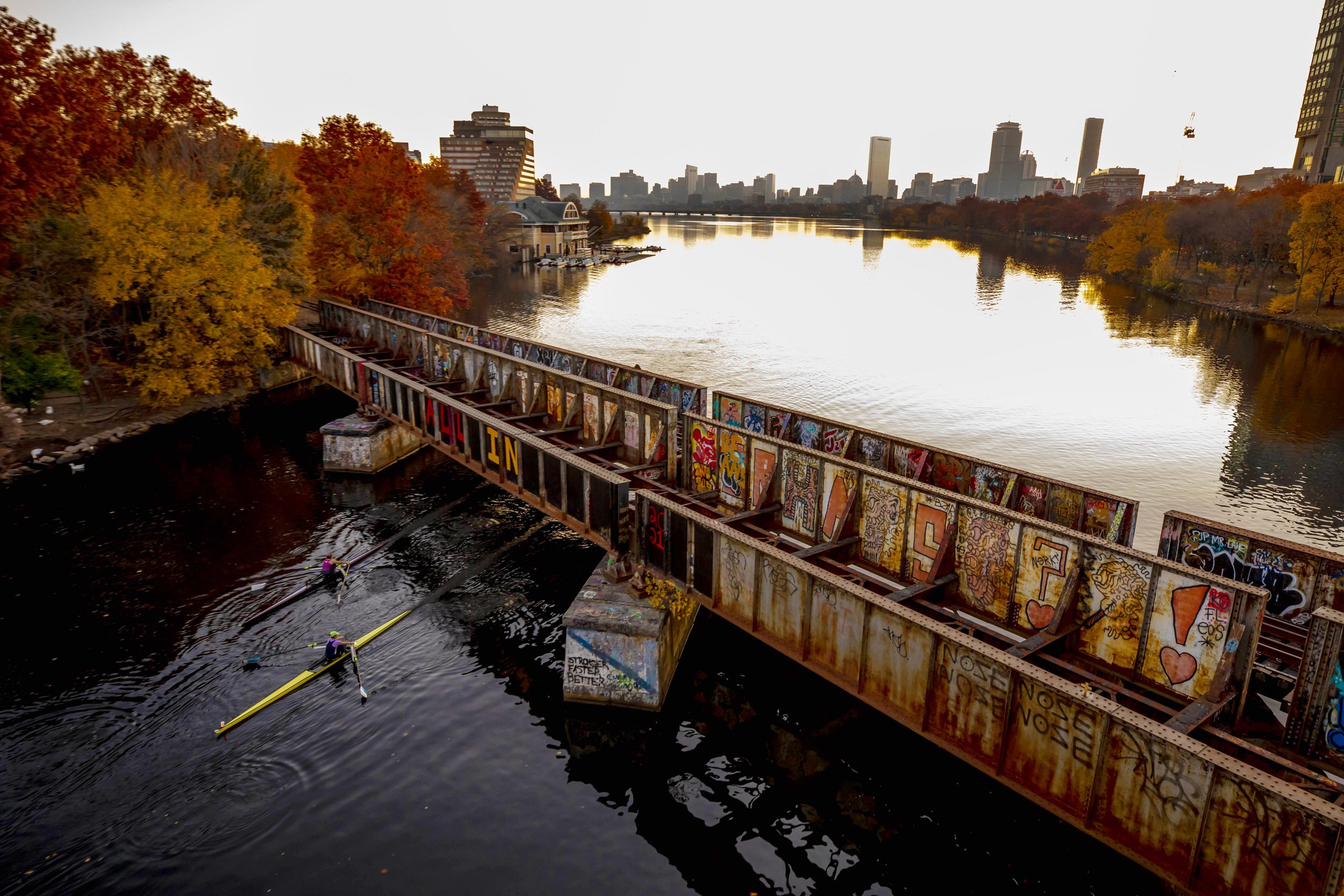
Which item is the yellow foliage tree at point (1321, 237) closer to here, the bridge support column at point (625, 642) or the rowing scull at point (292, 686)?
the bridge support column at point (625, 642)

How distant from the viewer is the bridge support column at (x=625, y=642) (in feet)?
53.1

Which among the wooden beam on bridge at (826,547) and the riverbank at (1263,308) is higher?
the riverbank at (1263,308)

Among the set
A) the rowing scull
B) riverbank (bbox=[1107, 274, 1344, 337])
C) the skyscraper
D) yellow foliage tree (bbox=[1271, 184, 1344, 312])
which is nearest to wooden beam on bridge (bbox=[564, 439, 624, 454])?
the rowing scull

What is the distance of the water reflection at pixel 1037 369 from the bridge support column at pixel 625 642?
1923 cm

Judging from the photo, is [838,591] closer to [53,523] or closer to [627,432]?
[627,432]

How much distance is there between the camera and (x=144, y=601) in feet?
67.9

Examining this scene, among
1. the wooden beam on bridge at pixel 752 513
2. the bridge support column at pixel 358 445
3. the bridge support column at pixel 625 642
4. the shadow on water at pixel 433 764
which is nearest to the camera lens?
the shadow on water at pixel 433 764

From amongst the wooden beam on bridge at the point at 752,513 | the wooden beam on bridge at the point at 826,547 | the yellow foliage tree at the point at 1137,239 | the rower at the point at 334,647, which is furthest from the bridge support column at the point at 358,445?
the yellow foliage tree at the point at 1137,239

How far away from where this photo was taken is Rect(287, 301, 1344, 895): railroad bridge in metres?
8.77

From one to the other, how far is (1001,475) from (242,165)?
51063 mm

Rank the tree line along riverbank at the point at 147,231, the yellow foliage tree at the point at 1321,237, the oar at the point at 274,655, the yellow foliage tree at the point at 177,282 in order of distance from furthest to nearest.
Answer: the yellow foliage tree at the point at 1321,237 → the yellow foliage tree at the point at 177,282 → the tree line along riverbank at the point at 147,231 → the oar at the point at 274,655

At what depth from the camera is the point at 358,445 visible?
31172mm

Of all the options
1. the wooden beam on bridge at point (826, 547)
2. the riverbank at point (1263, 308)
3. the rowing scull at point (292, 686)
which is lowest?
the rowing scull at point (292, 686)

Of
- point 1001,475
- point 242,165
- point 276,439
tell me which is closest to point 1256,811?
point 1001,475
